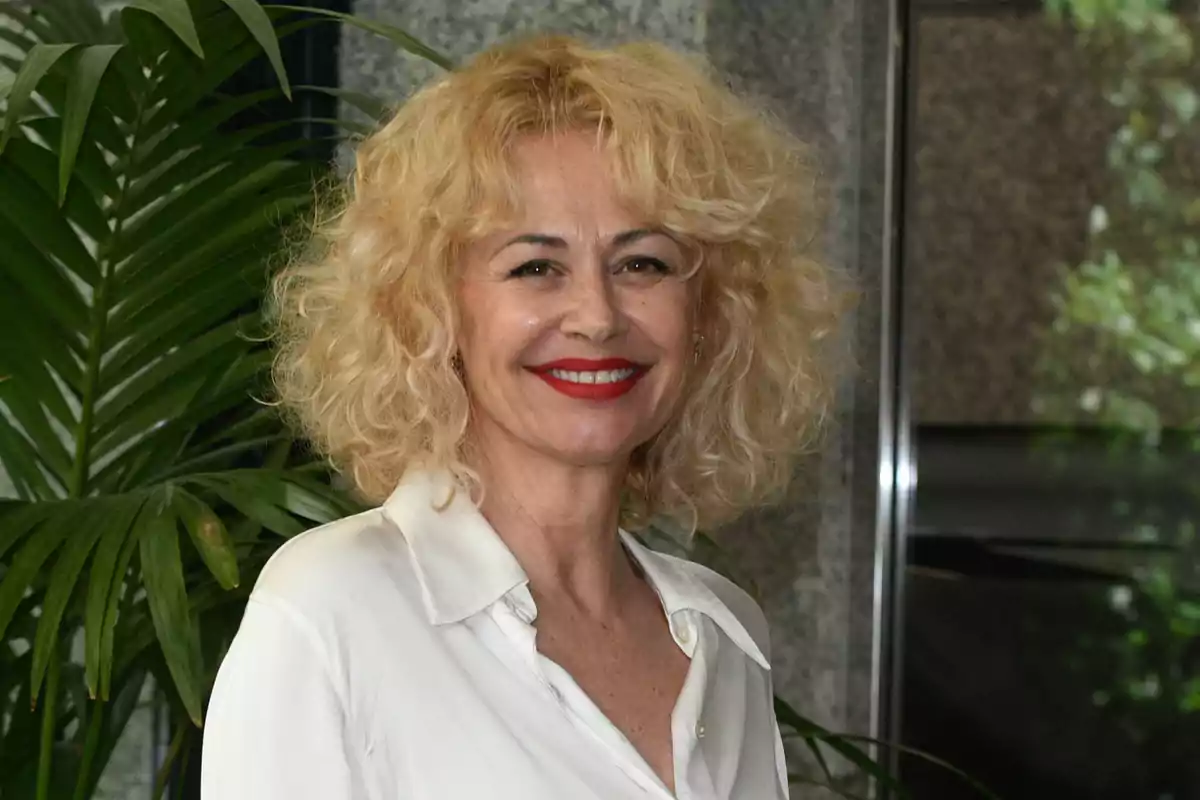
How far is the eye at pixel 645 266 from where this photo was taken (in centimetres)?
104

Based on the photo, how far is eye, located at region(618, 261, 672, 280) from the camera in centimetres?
104

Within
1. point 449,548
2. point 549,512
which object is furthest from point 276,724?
point 549,512

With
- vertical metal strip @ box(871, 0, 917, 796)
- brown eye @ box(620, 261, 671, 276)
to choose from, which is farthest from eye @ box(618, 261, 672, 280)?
vertical metal strip @ box(871, 0, 917, 796)

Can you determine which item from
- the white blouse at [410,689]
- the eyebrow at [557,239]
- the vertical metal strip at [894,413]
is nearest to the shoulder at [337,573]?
the white blouse at [410,689]

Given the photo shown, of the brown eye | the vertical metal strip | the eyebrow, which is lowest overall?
the vertical metal strip

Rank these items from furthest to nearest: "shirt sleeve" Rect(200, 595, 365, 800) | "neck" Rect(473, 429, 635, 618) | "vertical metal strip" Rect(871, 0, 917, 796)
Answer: "vertical metal strip" Rect(871, 0, 917, 796), "neck" Rect(473, 429, 635, 618), "shirt sleeve" Rect(200, 595, 365, 800)

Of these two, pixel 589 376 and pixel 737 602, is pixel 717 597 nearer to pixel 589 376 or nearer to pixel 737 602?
pixel 737 602

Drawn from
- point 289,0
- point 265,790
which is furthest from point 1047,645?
point 265,790

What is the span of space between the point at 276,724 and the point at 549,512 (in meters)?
0.31

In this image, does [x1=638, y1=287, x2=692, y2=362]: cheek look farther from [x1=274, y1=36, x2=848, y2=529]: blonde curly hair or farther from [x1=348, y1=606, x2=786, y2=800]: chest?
[x1=348, y1=606, x2=786, y2=800]: chest

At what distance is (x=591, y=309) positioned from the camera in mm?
1002

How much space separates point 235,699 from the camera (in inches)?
33.6

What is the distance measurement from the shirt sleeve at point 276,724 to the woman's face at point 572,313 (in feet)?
0.85

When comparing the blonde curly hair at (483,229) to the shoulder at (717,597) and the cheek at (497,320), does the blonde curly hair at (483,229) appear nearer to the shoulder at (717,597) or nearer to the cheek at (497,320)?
the cheek at (497,320)
